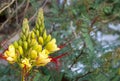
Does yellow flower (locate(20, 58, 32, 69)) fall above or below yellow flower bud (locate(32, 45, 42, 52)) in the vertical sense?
below

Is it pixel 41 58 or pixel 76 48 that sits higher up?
pixel 41 58

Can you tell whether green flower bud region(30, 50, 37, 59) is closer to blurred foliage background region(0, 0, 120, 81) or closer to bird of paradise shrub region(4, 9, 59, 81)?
bird of paradise shrub region(4, 9, 59, 81)

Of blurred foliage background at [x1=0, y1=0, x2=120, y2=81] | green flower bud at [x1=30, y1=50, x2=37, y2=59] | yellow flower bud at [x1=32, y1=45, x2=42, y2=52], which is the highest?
yellow flower bud at [x1=32, y1=45, x2=42, y2=52]

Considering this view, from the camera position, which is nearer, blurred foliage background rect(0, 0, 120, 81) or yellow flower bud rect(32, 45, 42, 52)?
yellow flower bud rect(32, 45, 42, 52)

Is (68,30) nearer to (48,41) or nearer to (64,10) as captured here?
(64,10)

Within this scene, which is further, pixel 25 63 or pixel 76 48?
pixel 76 48

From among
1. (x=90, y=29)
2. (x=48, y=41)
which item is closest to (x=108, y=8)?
(x=90, y=29)

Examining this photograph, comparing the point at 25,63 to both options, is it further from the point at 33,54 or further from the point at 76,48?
the point at 76,48

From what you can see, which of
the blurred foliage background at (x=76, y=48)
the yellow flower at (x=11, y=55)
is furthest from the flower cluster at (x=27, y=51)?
the blurred foliage background at (x=76, y=48)

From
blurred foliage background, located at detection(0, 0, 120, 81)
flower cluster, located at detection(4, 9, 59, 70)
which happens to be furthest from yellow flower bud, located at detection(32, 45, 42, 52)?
blurred foliage background, located at detection(0, 0, 120, 81)

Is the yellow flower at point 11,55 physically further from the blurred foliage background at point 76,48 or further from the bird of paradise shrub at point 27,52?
the blurred foliage background at point 76,48

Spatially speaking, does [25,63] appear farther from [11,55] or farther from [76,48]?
[76,48]

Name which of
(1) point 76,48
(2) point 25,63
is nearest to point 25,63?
(2) point 25,63

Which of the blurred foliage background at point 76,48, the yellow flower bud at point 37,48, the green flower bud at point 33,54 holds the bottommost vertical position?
the blurred foliage background at point 76,48
